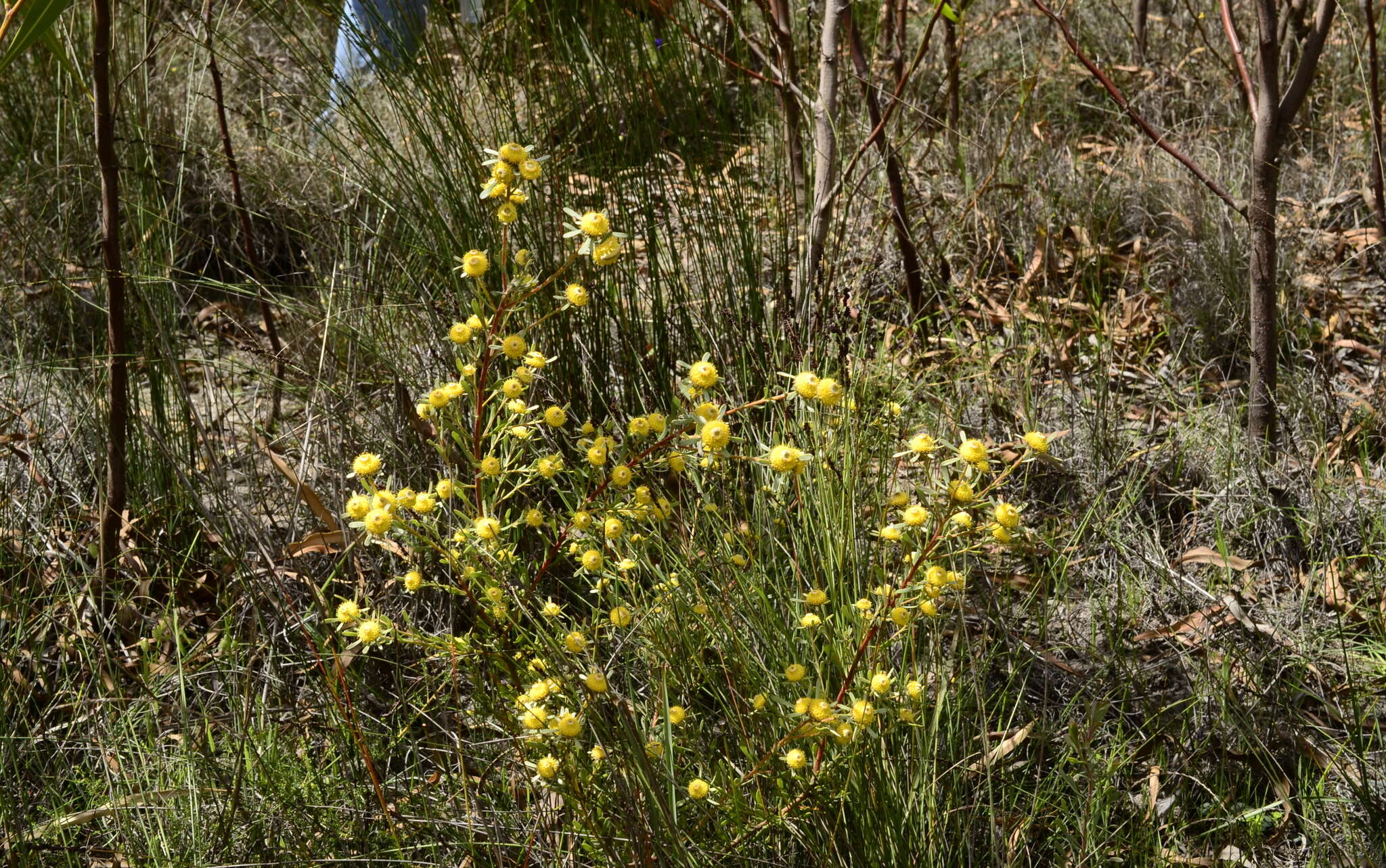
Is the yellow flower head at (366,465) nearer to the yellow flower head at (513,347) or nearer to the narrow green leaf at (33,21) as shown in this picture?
the yellow flower head at (513,347)

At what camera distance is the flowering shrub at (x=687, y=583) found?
49.6 inches

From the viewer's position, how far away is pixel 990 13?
13.8 ft

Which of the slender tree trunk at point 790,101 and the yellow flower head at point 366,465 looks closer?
the yellow flower head at point 366,465

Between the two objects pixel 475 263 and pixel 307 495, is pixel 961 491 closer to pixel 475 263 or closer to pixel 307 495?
pixel 475 263

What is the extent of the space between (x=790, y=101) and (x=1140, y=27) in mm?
1870

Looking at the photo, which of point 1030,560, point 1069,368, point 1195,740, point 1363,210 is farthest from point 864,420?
point 1363,210

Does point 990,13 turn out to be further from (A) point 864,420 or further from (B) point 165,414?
(B) point 165,414

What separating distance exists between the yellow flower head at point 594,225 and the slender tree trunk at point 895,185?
1.09 m

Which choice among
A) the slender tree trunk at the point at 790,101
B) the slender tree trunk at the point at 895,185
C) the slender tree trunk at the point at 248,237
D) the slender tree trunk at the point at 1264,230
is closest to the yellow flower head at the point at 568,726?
the slender tree trunk at the point at 248,237

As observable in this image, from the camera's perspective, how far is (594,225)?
1.26 metres

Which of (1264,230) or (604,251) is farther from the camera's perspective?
(1264,230)

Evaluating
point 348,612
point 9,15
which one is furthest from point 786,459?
point 9,15

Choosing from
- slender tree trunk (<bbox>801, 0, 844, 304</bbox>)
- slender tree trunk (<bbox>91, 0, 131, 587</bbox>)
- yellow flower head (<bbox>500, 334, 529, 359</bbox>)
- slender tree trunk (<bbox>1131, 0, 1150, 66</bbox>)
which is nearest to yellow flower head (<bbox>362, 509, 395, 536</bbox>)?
yellow flower head (<bbox>500, 334, 529, 359</bbox>)

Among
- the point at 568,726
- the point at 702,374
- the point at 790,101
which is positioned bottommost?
the point at 568,726
